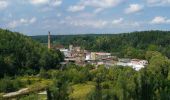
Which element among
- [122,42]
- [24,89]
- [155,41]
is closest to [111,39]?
[122,42]

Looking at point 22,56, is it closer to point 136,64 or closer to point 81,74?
point 136,64

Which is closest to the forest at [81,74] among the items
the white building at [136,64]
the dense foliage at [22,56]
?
the dense foliage at [22,56]

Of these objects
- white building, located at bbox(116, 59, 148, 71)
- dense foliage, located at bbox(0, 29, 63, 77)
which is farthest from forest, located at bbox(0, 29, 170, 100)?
white building, located at bbox(116, 59, 148, 71)

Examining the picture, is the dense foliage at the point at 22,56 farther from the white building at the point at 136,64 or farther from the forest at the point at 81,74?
the white building at the point at 136,64

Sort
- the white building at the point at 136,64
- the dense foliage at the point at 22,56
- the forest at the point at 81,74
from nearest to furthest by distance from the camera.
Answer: the forest at the point at 81,74 → the dense foliage at the point at 22,56 → the white building at the point at 136,64

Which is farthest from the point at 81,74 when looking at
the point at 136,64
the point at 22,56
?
the point at 136,64

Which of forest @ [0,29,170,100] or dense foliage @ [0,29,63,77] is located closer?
forest @ [0,29,170,100]

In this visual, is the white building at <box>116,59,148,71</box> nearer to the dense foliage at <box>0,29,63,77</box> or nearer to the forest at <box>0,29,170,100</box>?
the forest at <box>0,29,170,100</box>
